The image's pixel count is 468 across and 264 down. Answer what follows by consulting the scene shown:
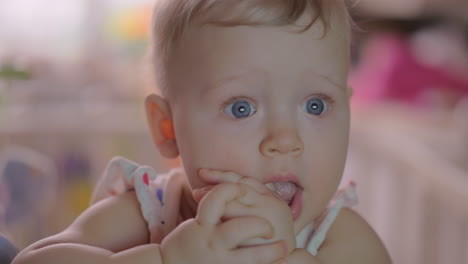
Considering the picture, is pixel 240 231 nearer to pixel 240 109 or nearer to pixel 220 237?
pixel 220 237

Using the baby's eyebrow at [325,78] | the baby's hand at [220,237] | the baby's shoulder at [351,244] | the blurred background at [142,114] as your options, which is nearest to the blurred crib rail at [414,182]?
the blurred background at [142,114]

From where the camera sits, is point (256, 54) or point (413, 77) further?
point (413, 77)

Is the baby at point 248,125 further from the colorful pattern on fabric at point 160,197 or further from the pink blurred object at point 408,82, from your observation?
the pink blurred object at point 408,82

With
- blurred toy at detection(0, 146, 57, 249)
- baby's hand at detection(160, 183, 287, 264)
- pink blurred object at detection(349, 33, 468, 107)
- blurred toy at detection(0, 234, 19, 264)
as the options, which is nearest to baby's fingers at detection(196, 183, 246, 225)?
Result: baby's hand at detection(160, 183, 287, 264)

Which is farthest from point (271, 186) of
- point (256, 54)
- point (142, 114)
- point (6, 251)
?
point (142, 114)

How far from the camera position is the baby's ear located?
0.65 m

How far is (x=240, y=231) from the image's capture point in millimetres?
496

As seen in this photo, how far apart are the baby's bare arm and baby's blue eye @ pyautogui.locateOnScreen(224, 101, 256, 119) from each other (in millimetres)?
140

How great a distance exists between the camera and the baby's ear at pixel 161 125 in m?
0.65

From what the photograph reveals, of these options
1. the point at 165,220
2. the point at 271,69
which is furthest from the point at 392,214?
the point at 271,69

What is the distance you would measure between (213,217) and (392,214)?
3.65 ft

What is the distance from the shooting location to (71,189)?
1.58m

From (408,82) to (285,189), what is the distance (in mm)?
1570

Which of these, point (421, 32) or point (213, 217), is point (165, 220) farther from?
point (421, 32)
